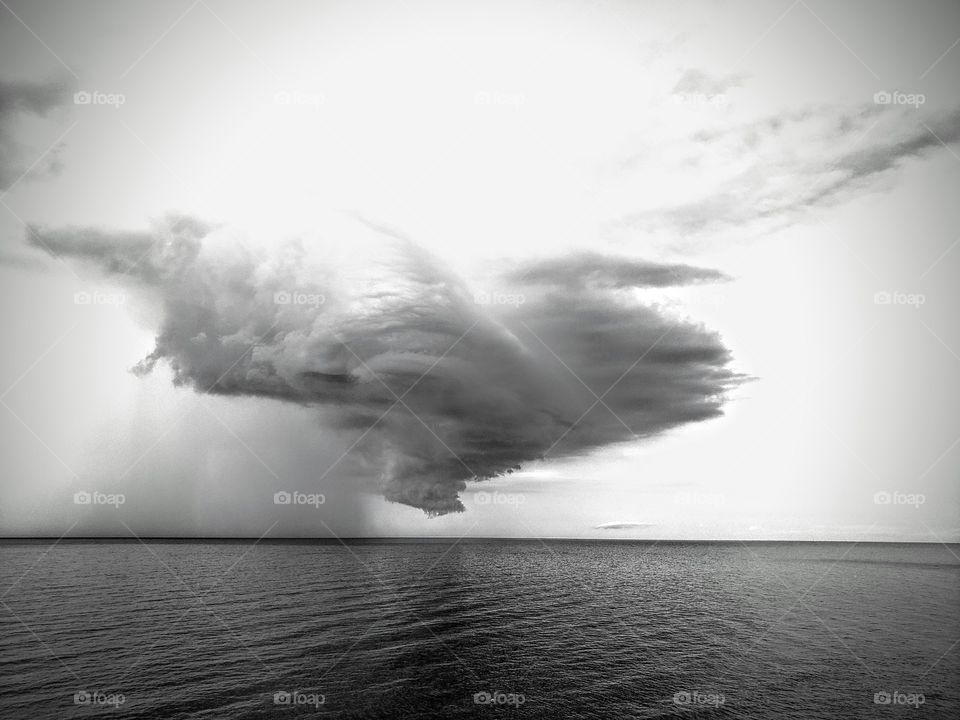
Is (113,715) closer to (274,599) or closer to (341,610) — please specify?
(341,610)

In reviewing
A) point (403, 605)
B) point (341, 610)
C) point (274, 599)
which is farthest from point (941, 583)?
point (274, 599)

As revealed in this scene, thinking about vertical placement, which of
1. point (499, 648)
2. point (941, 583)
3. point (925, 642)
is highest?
point (499, 648)

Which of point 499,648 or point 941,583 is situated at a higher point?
point 499,648

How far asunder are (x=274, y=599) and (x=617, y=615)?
38626 millimetres

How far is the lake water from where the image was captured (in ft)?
89.8

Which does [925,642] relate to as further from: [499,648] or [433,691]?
[433,691]

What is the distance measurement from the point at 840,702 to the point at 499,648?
21.2m

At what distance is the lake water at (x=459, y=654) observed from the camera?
89.8 ft

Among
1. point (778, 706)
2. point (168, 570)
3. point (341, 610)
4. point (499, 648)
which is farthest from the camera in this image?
point (168, 570)

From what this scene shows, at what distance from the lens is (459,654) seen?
36938 mm

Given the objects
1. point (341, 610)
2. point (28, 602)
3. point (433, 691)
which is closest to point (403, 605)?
point (341, 610)

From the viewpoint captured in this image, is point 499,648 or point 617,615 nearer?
point 499,648

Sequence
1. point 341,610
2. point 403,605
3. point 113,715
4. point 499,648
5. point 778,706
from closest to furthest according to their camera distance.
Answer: point 113,715 → point 778,706 → point 499,648 → point 341,610 → point 403,605

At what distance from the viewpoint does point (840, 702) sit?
29250 millimetres
